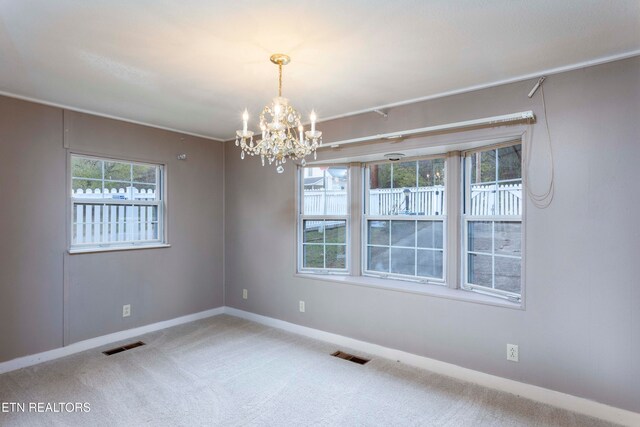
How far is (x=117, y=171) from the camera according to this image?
384 centimetres

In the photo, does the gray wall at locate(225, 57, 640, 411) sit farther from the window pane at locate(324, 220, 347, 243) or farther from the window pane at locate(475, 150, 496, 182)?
the window pane at locate(324, 220, 347, 243)

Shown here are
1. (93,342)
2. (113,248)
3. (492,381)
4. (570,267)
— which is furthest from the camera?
(113,248)

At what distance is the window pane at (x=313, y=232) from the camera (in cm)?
410

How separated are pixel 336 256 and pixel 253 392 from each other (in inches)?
68.7

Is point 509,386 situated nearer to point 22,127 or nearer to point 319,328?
point 319,328

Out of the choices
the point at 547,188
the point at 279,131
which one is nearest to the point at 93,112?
the point at 279,131

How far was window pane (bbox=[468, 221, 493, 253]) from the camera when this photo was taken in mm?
3043

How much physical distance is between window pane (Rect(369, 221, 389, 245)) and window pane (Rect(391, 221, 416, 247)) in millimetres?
73

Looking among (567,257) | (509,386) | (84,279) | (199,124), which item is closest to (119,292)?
(84,279)

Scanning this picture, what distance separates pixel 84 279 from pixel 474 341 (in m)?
3.71

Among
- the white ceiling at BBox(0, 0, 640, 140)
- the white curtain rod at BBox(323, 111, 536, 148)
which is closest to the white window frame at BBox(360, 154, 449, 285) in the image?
the white curtain rod at BBox(323, 111, 536, 148)

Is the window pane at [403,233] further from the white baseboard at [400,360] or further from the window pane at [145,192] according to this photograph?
the window pane at [145,192]

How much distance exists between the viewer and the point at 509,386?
2.68m

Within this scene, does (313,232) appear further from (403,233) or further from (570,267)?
(570,267)
